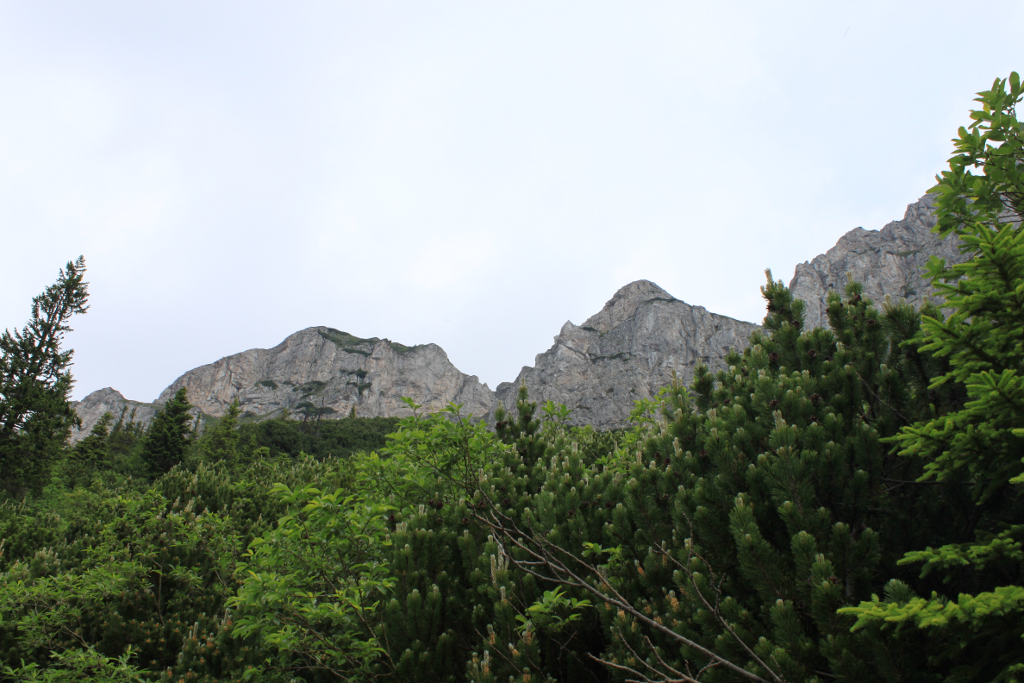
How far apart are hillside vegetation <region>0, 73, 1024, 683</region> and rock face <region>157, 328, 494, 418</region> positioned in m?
147

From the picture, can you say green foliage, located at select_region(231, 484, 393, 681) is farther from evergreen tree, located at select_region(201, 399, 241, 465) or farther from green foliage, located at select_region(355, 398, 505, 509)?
evergreen tree, located at select_region(201, 399, 241, 465)

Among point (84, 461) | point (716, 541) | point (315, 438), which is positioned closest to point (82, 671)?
point (716, 541)

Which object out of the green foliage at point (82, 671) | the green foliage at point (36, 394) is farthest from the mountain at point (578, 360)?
the green foliage at point (82, 671)

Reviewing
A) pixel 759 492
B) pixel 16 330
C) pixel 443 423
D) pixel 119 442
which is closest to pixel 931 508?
pixel 759 492

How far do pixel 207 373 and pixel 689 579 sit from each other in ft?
606

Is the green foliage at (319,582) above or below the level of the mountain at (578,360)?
below

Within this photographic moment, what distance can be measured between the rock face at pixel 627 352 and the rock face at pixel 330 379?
41.1m

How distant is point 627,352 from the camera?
400ft

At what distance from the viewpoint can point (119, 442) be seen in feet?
190

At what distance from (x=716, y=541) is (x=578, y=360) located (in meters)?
121

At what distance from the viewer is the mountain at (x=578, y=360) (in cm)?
10881

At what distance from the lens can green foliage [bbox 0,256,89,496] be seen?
2517cm

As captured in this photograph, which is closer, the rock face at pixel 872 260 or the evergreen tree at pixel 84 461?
the evergreen tree at pixel 84 461

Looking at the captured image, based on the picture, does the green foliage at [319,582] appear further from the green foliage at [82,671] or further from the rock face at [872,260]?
the rock face at [872,260]
